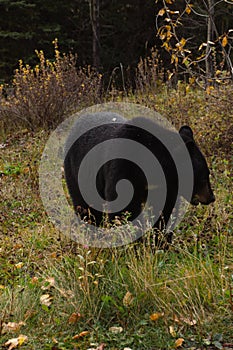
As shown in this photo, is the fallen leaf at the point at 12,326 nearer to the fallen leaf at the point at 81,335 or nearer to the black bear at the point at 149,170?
the fallen leaf at the point at 81,335

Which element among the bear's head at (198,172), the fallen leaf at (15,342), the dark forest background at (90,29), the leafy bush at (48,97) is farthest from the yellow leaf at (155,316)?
the dark forest background at (90,29)

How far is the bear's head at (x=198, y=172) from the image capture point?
15.1ft

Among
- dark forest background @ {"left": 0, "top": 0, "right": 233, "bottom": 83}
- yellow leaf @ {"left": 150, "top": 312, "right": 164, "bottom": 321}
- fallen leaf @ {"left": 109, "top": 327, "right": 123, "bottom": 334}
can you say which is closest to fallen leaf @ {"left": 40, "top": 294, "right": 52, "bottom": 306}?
fallen leaf @ {"left": 109, "top": 327, "right": 123, "bottom": 334}

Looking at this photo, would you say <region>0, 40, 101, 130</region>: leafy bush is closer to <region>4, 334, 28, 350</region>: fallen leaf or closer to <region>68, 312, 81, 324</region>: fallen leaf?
<region>68, 312, 81, 324</region>: fallen leaf

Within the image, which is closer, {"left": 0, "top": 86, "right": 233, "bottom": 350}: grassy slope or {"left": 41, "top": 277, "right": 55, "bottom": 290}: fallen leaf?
{"left": 0, "top": 86, "right": 233, "bottom": 350}: grassy slope

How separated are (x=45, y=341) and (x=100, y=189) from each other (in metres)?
2.00

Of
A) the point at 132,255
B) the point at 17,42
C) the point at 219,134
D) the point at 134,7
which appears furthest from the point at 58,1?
the point at 132,255

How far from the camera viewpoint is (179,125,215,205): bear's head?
4617 mm

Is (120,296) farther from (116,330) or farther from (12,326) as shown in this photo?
(12,326)

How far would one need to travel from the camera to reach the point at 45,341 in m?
3.32

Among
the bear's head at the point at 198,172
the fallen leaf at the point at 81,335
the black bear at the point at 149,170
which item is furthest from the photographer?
the bear's head at the point at 198,172

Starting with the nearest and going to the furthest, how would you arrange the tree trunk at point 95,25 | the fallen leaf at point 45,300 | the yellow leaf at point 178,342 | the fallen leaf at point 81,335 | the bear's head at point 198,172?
the yellow leaf at point 178,342 → the fallen leaf at point 81,335 → the fallen leaf at point 45,300 → the bear's head at point 198,172 → the tree trunk at point 95,25

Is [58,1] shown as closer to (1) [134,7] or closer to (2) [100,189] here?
(1) [134,7]

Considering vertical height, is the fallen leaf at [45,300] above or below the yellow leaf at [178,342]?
above
